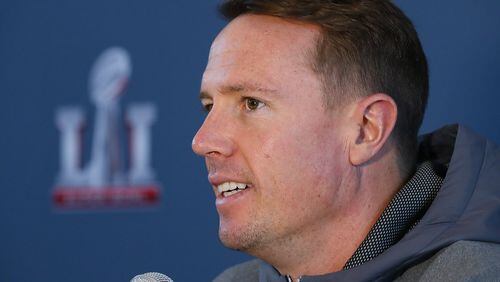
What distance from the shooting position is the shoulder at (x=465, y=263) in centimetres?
120

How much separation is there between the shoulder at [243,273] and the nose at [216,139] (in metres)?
0.42

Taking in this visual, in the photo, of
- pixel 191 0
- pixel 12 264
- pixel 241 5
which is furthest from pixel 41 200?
pixel 241 5

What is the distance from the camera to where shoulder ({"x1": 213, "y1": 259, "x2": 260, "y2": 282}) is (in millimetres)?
1691

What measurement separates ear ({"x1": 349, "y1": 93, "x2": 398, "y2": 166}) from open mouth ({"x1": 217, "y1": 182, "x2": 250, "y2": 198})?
7.3 inches

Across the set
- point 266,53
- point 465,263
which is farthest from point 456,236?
point 266,53

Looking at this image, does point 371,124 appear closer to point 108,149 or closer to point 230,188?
point 230,188

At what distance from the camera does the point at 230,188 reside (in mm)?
1365

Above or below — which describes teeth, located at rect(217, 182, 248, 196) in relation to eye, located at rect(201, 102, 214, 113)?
below

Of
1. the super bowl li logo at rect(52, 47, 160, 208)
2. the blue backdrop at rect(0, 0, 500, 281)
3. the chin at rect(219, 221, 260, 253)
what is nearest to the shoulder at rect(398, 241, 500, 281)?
the chin at rect(219, 221, 260, 253)

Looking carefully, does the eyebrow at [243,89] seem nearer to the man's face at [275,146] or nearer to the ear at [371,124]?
the man's face at [275,146]

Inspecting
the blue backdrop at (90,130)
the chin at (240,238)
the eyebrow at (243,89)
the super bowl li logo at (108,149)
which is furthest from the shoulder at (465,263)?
the super bowl li logo at (108,149)

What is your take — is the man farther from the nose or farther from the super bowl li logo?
the super bowl li logo

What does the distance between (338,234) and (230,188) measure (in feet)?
0.64

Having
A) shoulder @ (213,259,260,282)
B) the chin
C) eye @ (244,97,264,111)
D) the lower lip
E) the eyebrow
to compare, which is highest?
the eyebrow
